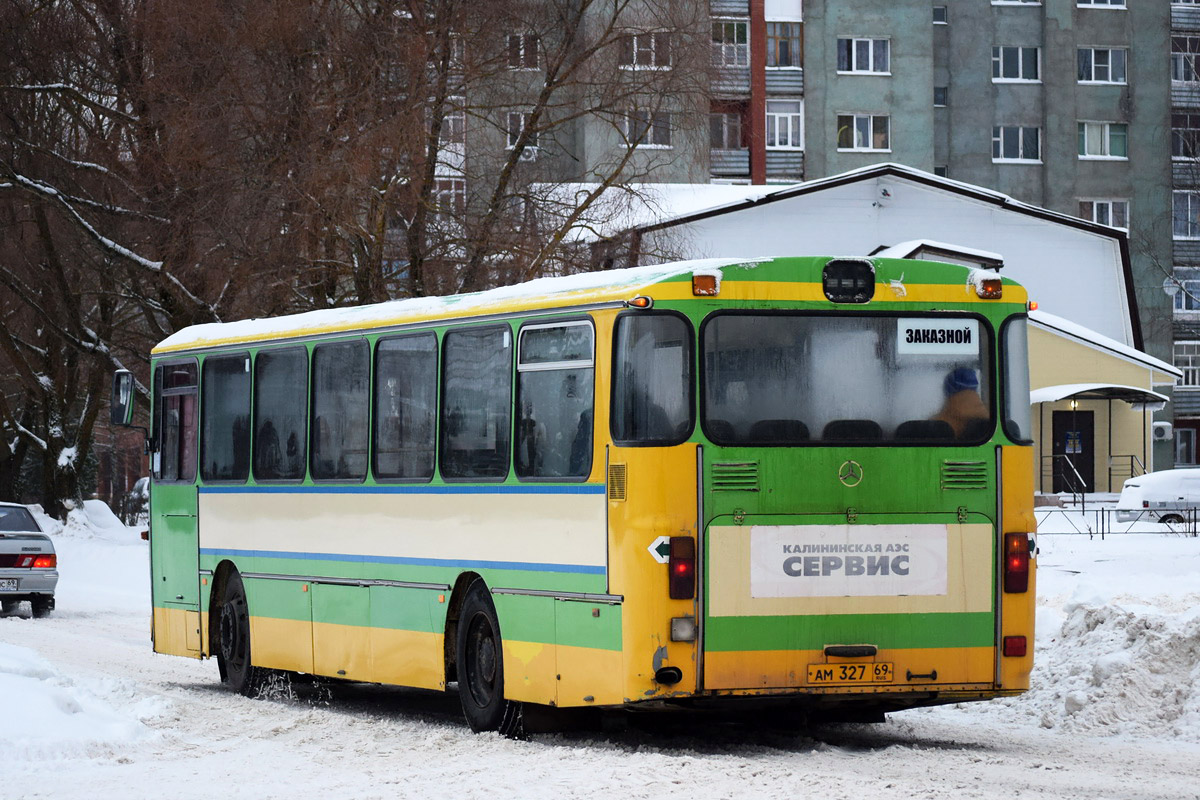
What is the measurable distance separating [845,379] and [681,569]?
160 centimetres

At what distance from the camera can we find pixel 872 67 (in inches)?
3022

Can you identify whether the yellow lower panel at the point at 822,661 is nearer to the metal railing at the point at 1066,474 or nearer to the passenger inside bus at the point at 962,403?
the passenger inside bus at the point at 962,403

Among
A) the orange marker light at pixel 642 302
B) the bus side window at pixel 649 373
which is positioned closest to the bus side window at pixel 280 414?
the bus side window at pixel 649 373

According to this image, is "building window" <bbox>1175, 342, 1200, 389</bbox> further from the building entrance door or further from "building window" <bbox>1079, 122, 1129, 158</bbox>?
the building entrance door

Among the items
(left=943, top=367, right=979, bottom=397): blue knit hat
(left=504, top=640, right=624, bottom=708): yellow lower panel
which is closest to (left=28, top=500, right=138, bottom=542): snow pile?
(left=504, top=640, right=624, bottom=708): yellow lower panel

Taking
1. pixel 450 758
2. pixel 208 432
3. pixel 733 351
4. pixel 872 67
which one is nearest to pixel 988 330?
pixel 733 351

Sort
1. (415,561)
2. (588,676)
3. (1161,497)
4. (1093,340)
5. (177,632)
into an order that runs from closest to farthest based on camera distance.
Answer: (588,676) → (415,561) → (177,632) → (1161,497) → (1093,340)

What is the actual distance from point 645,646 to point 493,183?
18.6 metres

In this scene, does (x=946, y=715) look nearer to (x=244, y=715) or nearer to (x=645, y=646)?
(x=645, y=646)

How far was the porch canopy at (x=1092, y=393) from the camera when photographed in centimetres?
5166

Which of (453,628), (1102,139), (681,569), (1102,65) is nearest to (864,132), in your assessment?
(1102,139)

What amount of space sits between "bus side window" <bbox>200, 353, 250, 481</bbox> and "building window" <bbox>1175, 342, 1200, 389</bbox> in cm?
6746

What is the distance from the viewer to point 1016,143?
3123 inches

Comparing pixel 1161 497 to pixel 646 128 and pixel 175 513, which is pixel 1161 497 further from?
pixel 175 513
